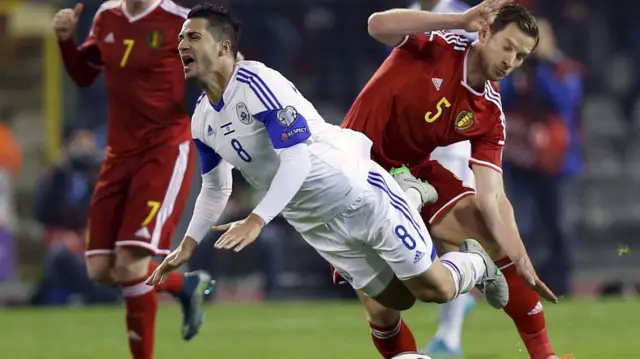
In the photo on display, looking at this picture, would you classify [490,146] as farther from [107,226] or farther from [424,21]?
[107,226]

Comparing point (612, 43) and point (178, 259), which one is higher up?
point (178, 259)

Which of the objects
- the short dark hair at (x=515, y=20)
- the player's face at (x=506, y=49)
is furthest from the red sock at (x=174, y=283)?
the short dark hair at (x=515, y=20)

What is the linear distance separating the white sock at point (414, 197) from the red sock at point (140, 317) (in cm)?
225

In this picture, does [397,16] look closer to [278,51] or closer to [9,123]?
[278,51]

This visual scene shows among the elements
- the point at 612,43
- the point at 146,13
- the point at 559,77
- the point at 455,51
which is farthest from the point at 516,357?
the point at 612,43

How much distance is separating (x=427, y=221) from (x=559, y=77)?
7348mm

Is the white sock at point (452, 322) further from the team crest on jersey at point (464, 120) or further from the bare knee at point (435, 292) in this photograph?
the bare knee at point (435, 292)

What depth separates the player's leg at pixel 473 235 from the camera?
7672mm

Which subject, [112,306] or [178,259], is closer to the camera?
[178,259]

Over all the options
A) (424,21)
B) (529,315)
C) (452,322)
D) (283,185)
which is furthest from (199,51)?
(452,322)

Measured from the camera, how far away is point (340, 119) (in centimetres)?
1650

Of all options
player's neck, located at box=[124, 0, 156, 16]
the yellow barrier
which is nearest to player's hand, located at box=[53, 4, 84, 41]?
player's neck, located at box=[124, 0, 156, 16]

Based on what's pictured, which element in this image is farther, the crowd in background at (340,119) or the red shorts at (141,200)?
the crowd in background at (340,119)

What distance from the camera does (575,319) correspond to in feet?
40.2
